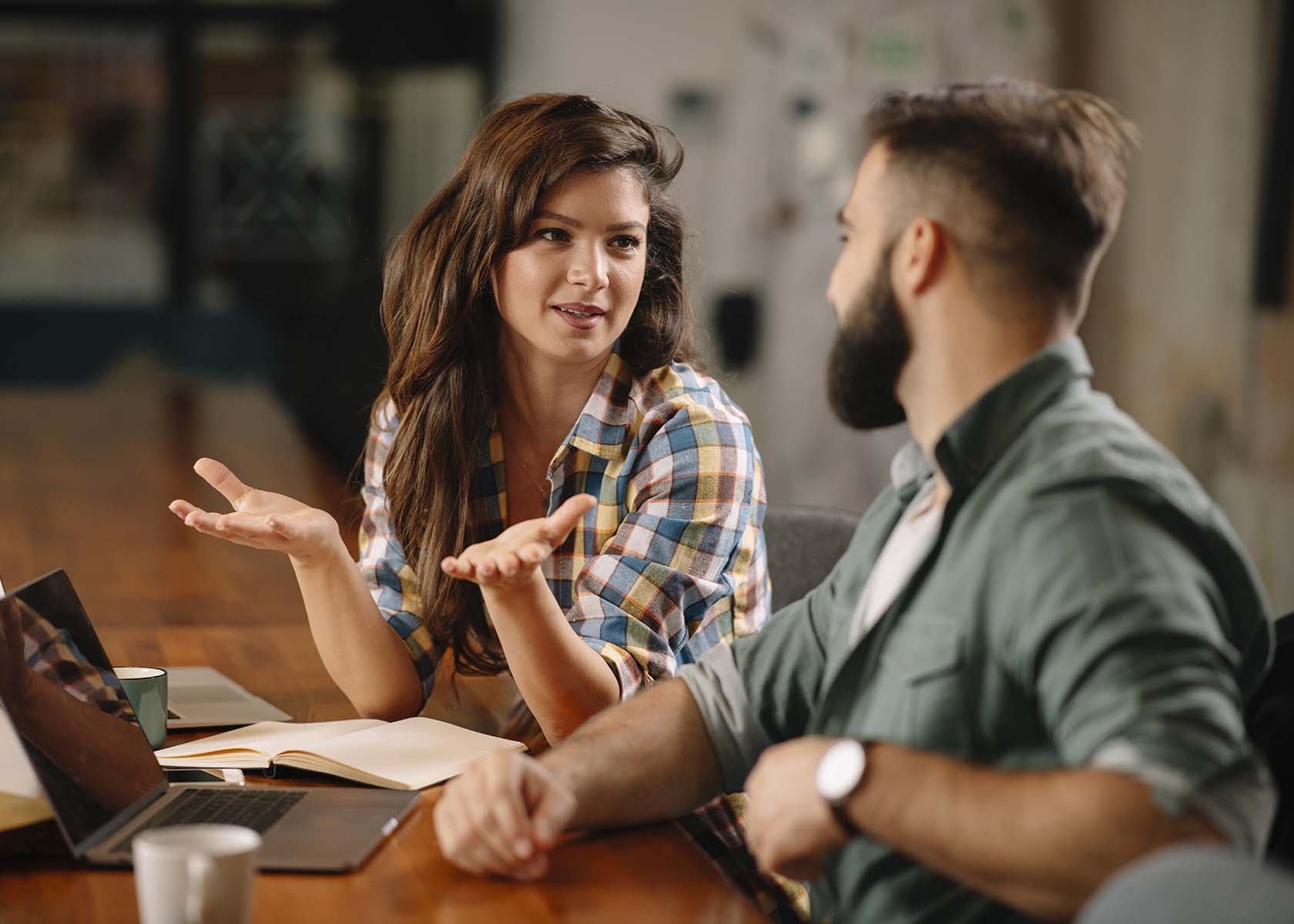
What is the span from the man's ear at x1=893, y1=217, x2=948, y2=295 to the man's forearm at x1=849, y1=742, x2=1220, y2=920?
0.38m

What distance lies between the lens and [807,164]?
5711 millimetres

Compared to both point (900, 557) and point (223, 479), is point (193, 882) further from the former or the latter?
point (223, 479)

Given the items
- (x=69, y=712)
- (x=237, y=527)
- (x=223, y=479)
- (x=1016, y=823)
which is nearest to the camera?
(x=1016, y=823)

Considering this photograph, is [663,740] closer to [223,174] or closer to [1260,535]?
[1260,535]

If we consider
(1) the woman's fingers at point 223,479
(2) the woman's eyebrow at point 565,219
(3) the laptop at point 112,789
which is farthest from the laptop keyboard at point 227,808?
(2) the woman's eyebrow at point 565,219

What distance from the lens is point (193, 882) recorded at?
95 cm

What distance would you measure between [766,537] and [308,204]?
25.0 feet

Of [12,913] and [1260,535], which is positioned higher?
[12,913]

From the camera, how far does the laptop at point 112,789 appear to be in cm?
115

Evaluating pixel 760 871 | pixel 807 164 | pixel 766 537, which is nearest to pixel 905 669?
pixel 760 871

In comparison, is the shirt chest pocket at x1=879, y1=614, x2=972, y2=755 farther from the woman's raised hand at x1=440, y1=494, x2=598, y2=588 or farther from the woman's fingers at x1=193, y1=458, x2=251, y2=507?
the woman's fingers at x1=193, y1=458, x2=251, y2=507

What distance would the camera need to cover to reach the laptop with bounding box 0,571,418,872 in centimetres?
115

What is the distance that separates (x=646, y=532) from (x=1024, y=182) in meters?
0.74

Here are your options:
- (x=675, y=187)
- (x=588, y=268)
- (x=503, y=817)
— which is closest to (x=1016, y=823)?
(x=503, y=817)
